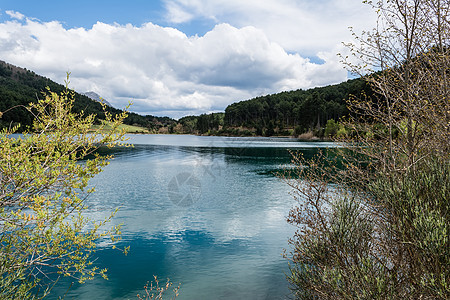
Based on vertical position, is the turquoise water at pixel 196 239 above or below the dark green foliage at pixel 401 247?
below

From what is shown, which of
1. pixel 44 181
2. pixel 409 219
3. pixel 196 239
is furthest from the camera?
pixel 196 239

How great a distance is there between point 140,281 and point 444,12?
57.3 ft

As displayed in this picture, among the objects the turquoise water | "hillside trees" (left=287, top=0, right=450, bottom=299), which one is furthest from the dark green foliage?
the turquoise water

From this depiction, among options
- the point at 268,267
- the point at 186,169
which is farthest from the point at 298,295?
the point at 186,169

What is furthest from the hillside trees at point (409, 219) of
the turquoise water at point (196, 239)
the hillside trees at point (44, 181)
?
the hillside trees at point (44, 181)

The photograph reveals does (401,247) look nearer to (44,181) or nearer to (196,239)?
(44,181)

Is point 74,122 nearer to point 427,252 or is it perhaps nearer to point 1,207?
point 1,207

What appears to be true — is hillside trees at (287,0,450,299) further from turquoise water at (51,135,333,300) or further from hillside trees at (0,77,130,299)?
hillside trees at (0,77,130,299)

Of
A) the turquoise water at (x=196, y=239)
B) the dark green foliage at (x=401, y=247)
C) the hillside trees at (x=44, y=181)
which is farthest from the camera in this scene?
the turquoise water at (x=196, y=239)

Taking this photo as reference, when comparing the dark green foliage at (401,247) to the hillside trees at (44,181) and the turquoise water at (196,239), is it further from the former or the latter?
the hillside trees at (44,181)

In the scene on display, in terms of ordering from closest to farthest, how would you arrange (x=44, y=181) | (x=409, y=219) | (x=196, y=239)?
1. (x=44, y=181)
2. (x=409, y=219)
3. (x=196, y=239)

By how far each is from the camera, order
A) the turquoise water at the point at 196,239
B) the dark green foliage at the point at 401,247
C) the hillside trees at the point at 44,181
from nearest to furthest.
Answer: the hillside trees at the point at 44,181, the dark green foliage at the point at 401,247, the turquoise water at the point at 196,239

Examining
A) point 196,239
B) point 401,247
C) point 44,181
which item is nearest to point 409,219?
point 401,247

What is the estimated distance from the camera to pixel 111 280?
1469 centimetres
